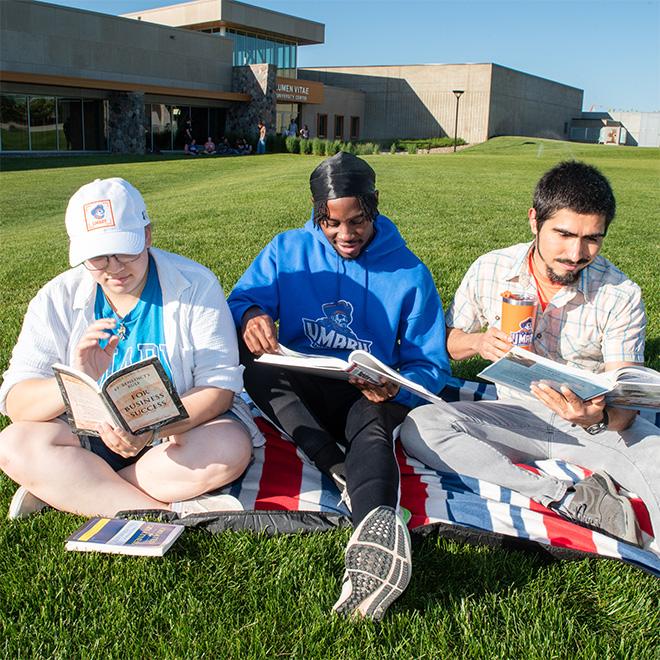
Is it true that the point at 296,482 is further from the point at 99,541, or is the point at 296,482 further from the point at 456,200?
the point at 456,200

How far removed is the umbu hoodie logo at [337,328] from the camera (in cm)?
350

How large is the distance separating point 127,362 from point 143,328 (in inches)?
6.4

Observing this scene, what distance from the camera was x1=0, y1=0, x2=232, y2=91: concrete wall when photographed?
3027cm

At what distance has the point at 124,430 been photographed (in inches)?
99.8

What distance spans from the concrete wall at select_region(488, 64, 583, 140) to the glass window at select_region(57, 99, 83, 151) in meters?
29.8

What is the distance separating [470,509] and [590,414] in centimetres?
67

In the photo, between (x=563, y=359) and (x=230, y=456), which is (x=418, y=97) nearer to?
(x=563, y=359)

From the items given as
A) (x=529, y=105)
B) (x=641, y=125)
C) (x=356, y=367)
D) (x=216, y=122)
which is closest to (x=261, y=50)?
(x=216, y=122)

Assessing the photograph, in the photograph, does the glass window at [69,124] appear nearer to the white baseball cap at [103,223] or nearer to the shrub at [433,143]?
the shrub at [433,143]

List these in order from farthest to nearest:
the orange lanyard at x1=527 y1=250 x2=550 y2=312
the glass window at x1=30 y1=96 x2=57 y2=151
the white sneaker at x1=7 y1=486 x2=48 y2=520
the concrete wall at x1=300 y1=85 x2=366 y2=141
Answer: the concrete wall at x1=300 y1=85 x2=366 y2=141 → the glass window at x1=30 y1=96 x2=57 y2=151 → the orange lanyard at x1=527 y1=250 x2=550 y2=312 → the white sneaker at x1=7 y1=486 x2=48 y2=520

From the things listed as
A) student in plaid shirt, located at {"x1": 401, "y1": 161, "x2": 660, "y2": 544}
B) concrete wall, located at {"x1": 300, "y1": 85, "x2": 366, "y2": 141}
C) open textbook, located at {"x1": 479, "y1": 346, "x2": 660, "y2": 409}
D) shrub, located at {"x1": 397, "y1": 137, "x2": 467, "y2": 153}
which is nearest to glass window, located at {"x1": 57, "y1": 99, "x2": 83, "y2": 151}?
concrete wall, located at {"x1": 300, "y1": 85, "x2": 366, "y2": 141}

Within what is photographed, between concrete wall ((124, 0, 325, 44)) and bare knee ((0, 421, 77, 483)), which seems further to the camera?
concrete wall ((124, 0, 325, 44))

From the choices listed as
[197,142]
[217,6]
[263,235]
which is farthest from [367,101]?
[263,235]

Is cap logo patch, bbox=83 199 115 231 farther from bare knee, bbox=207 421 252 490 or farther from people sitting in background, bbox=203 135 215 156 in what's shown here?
people sitting in background, bbox=203 135 215 156
